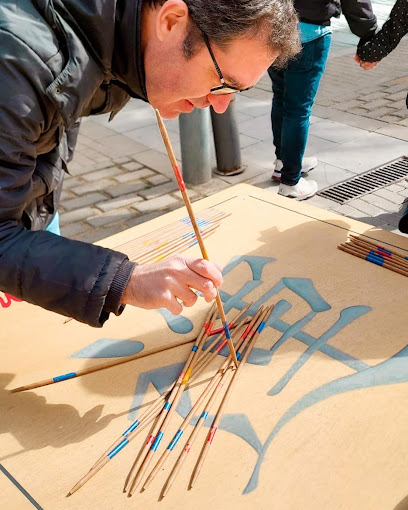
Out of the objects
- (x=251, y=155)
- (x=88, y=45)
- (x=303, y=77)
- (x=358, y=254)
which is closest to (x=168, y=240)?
(x=358, y=254)

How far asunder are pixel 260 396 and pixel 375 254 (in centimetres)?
65

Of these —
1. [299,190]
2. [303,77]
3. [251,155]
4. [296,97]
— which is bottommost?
[251,155]

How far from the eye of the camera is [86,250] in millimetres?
1125

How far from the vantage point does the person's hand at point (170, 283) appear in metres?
1.11

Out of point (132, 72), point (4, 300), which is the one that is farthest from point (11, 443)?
point (132, 72)

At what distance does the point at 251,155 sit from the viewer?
4008mm

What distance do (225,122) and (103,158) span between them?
967 mm

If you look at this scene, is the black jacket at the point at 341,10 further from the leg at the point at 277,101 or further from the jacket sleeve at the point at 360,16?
the leg at the point at 277,101

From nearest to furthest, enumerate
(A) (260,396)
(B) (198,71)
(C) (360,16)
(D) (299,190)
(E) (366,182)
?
(B) (198,71) → (A) (260,396) → (C) (360,16) → (D) (299,190) → (E) (366,182)

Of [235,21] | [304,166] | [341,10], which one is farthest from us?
[304,166]

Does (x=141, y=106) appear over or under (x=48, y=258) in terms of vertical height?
under

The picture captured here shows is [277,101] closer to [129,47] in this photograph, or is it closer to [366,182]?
[366,182]

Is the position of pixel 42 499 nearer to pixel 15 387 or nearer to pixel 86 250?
pixel 15 387

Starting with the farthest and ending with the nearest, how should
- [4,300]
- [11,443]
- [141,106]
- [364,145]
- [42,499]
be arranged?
[141,106] < [364,145] < [4,300] < [11,443] < [42,499]
